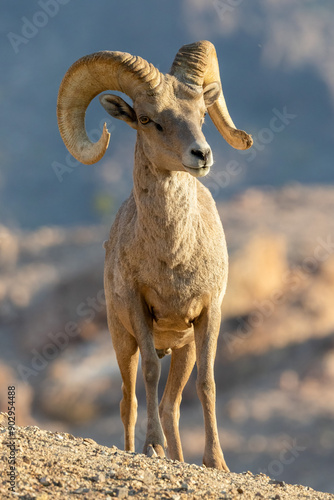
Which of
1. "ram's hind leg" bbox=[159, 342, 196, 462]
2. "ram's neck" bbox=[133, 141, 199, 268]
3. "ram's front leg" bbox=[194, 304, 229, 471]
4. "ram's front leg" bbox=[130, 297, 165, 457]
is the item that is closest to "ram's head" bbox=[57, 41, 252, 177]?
"ram's neck" bbox=[133, 141, 199, 268]

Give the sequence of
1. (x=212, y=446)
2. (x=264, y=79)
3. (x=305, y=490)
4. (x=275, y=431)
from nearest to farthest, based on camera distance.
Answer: (x=305, y=490), (x=212, y=446), (x=275, y=431), (x=264, y=79)

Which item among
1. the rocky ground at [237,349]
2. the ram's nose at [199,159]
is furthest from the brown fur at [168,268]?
the rocky ground at [237,349]

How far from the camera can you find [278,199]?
40656 mm

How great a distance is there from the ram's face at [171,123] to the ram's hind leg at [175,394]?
2573mm

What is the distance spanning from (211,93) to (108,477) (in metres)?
4.13

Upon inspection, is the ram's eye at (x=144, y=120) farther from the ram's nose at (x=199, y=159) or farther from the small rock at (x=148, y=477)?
the small rock at (x=148, y=477)

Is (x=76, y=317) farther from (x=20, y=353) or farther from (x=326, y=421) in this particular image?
(x=326, y=421)

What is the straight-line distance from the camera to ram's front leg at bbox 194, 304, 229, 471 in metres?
8.32

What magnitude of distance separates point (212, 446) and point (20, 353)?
1005 inches

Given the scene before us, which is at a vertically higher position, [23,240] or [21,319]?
[23,240]

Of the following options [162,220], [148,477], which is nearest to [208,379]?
[162,220]

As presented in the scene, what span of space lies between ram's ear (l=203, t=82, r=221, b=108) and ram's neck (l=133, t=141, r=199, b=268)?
91cm

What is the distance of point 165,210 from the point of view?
8375 millimetres

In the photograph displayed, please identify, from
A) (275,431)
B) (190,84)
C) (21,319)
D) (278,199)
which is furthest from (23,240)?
(190,84)
